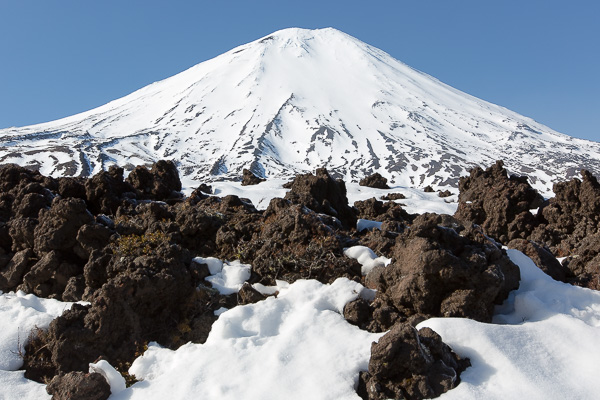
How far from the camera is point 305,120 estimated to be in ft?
272

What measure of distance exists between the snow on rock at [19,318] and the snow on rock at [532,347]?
4379 millimetres

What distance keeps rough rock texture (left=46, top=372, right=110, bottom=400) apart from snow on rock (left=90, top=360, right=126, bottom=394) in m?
0.05

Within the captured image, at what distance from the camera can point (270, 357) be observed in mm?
4855

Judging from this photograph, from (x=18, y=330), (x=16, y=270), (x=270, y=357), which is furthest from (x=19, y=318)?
(x=270, y=357)

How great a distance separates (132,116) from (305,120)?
30850 millimetres

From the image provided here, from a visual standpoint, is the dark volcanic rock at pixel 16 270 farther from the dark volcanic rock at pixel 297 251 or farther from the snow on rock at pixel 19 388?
the dark volcanic rock at pixel 297 251

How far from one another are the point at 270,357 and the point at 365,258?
221 cm

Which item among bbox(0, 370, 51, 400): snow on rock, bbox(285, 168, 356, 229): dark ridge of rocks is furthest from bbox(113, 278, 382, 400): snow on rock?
bbox(285, 168, 356, 229): dark ridge of rocks

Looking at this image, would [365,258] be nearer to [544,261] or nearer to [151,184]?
[544,261]

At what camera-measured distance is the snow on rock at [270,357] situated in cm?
446

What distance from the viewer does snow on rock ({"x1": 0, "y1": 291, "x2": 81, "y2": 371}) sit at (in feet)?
17.6

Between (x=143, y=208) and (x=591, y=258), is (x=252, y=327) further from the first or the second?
(x=591, y=258)

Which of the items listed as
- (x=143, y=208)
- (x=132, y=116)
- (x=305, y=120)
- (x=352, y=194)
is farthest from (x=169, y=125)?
(x=143, y=208)

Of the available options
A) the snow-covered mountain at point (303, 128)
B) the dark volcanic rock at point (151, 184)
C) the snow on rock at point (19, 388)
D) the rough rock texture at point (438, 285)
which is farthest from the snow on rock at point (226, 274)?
the snow-covered mountain at point (303, 128)
